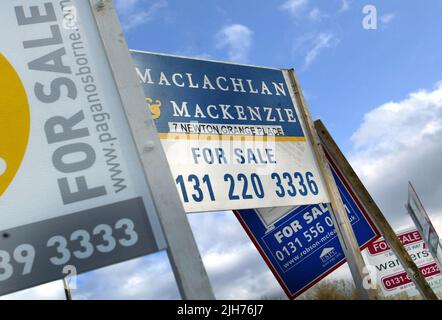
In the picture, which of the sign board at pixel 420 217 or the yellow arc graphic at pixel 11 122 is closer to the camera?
the yellow arc graphic at pixel 11 122

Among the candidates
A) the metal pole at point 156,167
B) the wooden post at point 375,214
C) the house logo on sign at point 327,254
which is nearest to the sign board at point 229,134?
the wooden post at point 375,214

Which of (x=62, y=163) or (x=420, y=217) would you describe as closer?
(x=62, y=163)

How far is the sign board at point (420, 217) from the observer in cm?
611

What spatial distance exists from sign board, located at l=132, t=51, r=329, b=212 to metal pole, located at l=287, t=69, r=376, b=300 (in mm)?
82

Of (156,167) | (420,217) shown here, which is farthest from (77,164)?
(420,217)

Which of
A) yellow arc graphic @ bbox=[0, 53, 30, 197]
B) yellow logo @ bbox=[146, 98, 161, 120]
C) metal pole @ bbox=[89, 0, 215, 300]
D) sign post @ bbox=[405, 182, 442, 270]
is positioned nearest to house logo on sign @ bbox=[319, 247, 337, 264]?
sign post @ bbox=[405, 182, 442, 270]

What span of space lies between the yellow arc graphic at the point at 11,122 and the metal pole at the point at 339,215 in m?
3.87

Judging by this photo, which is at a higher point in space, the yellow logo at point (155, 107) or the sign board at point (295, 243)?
the yellow logo at point (155, 107)

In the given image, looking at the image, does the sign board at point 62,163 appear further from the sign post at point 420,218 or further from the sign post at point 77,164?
the sign post at point 420,218

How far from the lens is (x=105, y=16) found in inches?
125

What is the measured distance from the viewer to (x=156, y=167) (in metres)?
2.80

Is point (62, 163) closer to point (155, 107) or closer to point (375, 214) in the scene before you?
point (155, 107)

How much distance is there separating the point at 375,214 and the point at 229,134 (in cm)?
203
